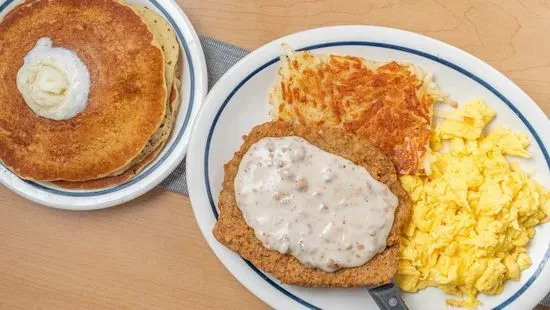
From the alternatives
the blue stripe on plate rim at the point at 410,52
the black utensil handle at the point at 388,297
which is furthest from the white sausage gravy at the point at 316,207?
the blue stripe on plate rim at the point at 410,52

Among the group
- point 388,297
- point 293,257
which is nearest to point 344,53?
→ point 293,257

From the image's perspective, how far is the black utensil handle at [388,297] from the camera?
9.35 ft

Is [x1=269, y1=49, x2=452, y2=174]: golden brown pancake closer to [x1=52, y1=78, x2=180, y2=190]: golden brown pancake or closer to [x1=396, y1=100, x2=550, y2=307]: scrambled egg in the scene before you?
[x1=396, y1=100, x2=550, y2=307]: scrambled egg

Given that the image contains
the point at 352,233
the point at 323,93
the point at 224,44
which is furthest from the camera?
the point at 224,44

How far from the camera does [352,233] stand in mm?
2803

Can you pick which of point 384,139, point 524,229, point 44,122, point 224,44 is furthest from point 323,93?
point 44,122

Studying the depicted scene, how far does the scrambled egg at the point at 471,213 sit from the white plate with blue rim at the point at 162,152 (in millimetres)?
1011

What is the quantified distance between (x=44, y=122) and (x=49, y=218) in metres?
0.52

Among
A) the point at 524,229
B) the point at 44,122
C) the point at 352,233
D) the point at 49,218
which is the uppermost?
the point at 44,122

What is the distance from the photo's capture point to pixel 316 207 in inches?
111

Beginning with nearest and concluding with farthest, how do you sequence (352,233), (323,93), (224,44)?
(352,233), (323,93), (224,44)

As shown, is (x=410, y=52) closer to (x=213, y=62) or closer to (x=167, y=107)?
(x=213, y=62)

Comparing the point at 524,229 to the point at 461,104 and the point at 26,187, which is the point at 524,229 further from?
the point at 26,187

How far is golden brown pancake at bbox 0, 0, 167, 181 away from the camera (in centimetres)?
304
